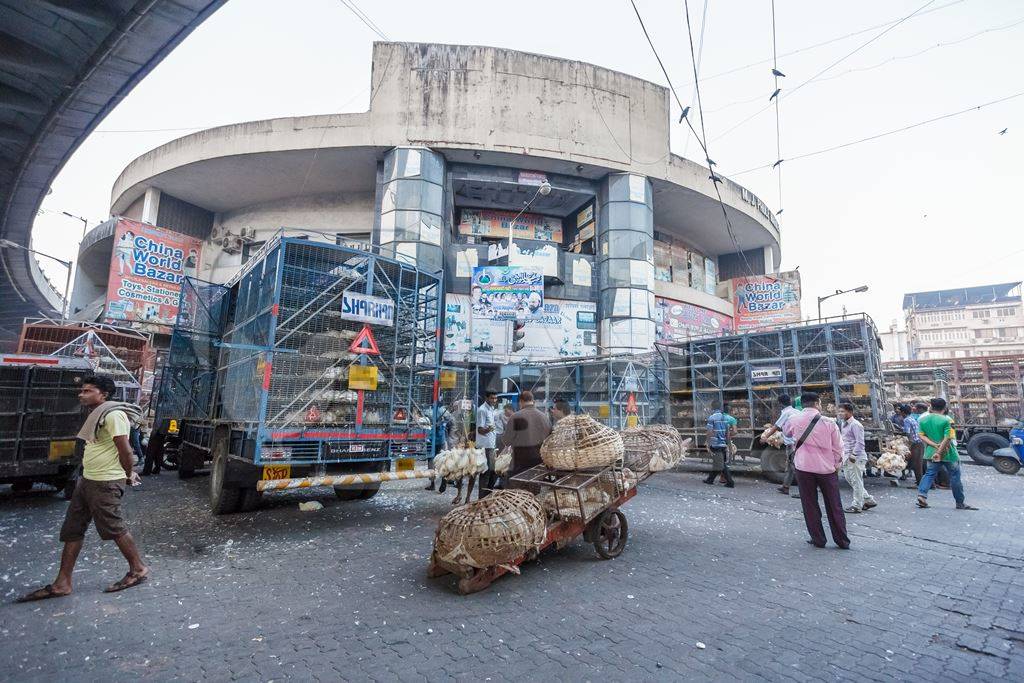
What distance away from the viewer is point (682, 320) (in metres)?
24.3

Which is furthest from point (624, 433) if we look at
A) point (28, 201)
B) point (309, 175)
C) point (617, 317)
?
point (309, 175)

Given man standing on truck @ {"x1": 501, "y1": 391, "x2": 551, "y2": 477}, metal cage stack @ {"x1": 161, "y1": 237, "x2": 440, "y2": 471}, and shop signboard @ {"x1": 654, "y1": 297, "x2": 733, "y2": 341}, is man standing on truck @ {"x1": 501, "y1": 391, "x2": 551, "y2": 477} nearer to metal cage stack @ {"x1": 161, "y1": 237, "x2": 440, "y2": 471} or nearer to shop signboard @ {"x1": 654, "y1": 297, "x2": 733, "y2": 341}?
metal cage stack @ {"x1": 161, "y1": 237, "x2": 440, "y2": 471}

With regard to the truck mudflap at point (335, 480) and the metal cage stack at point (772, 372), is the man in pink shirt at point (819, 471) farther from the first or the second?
the metal cage stack at point (772, 372)

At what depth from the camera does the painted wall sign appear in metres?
6.87

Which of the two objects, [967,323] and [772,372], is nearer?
[772,372]

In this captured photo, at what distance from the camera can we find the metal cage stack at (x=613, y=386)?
14.6m

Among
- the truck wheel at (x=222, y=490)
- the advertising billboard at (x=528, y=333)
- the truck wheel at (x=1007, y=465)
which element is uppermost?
the advertising billboard at (x=528, y=333)

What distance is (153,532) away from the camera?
620 cm

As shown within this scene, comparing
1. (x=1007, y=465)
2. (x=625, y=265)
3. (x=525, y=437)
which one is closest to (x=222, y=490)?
(x=525, y=437)

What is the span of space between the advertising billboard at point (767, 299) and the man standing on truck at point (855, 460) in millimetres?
18845

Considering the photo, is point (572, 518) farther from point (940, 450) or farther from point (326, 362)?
point (940, 450)

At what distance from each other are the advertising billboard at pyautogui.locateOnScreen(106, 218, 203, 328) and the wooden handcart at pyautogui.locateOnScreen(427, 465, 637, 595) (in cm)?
1892

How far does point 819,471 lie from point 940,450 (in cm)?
402

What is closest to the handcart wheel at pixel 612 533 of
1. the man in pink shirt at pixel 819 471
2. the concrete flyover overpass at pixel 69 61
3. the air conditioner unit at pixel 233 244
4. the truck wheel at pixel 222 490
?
the man in pink shirt at pixel 819 471
